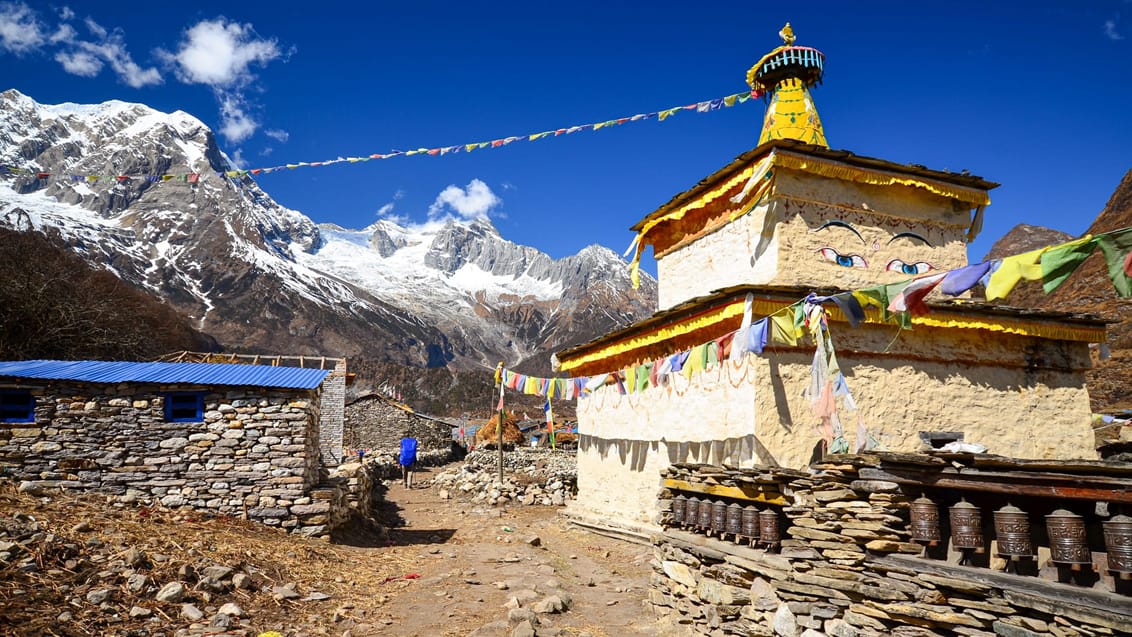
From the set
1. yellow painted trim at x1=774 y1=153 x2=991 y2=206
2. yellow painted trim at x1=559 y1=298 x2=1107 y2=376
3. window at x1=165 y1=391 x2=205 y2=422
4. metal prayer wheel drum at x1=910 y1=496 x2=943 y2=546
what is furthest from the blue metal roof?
metal prayer wheel drum at x1=910 y1=496 x2=943 y2=546

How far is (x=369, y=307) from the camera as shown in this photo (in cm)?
13200

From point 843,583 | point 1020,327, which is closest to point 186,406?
point 843,583

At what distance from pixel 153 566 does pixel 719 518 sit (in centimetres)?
719

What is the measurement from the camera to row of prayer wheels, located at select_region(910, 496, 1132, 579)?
3906 millimetres

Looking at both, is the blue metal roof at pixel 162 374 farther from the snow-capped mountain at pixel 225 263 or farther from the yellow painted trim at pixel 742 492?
the snow-capped mountain at pixel 225 263

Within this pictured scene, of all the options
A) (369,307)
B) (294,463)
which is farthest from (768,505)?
(369,307)

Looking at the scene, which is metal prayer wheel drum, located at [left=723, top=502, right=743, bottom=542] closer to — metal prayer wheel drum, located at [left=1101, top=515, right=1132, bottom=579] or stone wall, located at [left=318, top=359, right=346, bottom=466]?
metal prayer wheel drum, located at [left=1101, top=515, right=1132, bottom=579]

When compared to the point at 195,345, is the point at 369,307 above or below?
above

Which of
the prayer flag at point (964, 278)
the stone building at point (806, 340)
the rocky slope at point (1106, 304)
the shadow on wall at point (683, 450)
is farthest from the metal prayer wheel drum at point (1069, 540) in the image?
the rocky slope at point (1106, 304)

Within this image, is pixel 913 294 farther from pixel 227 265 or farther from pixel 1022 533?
pixel 227 265

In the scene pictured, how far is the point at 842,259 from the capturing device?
36.7 ft

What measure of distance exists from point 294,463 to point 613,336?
677 cm

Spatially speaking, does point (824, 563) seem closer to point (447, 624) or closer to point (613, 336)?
point (447, 624)

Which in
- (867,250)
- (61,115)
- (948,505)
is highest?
(61,115)
